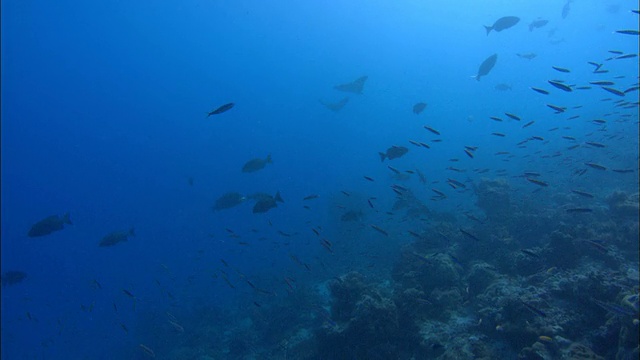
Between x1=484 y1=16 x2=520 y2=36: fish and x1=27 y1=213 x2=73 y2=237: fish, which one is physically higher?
x1=484 y1=16 x2=520 y2=36: fish

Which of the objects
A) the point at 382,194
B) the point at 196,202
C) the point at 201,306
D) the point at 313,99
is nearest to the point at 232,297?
the point at 201,306

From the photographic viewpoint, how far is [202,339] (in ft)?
51.4

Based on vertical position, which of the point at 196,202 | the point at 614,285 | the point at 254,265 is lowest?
the point at 196,202

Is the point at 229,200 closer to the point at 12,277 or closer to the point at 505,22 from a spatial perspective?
the point at 12,277

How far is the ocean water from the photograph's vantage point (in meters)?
7.13

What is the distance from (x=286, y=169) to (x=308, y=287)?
54088 mm

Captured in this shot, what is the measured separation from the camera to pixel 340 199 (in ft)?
86.7

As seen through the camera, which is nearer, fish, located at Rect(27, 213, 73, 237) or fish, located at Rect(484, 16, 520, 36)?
fish, located at Rect(27, 213, 73, 237)

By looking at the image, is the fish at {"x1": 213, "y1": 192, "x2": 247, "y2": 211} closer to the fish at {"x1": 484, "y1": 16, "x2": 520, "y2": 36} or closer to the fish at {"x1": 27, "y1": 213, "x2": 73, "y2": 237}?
the fish at {"x1": 27, "y1": 213, "x2": 73, "y2": 237}

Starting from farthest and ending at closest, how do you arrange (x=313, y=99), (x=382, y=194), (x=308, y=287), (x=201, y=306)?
(x=313, y=99), (x=382, y=194), (x=201, y=306), (x=308, y=287)

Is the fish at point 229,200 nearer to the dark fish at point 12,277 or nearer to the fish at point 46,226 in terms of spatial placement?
the fish at point 46,226

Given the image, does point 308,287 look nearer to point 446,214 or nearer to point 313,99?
point 446,214

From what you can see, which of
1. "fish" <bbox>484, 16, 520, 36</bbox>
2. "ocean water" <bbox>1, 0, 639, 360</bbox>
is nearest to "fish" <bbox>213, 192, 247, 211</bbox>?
"ocean water" <bbox>1, 0, 639, 360</bbox>

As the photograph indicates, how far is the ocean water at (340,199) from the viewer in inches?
281
